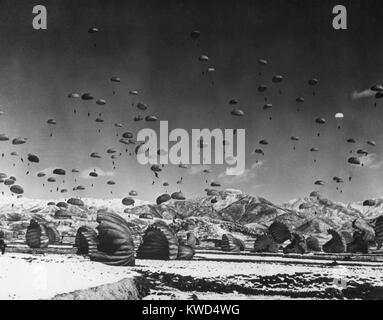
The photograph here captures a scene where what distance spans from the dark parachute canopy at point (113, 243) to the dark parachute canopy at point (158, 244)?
12.1 feet

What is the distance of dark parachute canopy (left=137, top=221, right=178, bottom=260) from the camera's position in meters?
35.1

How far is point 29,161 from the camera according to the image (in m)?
30.2

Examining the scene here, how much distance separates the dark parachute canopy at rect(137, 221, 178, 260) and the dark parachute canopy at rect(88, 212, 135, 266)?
12.1 ft

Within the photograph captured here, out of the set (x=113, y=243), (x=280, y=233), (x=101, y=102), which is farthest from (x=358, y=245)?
(x=101, y=102)

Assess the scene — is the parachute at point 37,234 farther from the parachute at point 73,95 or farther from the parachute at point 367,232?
the parachute at point 367,232

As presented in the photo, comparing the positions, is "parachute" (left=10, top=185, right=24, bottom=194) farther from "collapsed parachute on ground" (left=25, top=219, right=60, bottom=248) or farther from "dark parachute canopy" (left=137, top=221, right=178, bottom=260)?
"collapsed parachute on ground" (left=25, top=219, right=60, bottom=248)

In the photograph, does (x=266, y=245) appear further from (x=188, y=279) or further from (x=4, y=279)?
(x=4, y=279)

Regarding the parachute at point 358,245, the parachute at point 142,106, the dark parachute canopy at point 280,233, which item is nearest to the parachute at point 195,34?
the parachute at point 142,106

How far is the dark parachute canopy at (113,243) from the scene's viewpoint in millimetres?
30359

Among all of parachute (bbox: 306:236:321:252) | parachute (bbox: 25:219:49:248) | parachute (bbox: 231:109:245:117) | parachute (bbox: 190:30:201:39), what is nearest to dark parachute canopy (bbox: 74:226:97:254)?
parachute (bbox: 25:219:49:248)

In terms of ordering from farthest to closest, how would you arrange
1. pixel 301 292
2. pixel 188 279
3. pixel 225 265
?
1. pixel 225 265
2. pixel 188 279
3. pixel 301 292

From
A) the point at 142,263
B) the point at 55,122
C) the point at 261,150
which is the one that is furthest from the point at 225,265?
the point at 55,122

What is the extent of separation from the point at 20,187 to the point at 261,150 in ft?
53.2

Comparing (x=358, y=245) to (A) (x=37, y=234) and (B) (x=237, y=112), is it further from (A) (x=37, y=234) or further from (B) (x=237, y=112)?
(A) (x=37, y=234)
